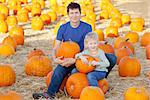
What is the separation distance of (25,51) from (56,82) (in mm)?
2697

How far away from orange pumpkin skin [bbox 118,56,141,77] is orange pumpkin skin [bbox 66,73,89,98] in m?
1.00

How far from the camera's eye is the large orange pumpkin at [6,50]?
718 centimetres

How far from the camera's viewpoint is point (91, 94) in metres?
4.71

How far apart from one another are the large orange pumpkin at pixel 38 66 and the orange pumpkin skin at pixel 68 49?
1.90ft

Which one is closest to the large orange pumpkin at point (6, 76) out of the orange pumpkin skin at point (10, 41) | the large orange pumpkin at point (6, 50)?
the large orange pumpkin at point (6, 50)

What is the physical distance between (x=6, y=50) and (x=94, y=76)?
2.61 meters

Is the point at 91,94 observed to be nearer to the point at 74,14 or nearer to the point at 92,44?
the point at 92,44

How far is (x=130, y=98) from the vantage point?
15.9 feet

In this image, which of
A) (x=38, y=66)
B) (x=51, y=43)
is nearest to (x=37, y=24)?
(x=51, y=43)

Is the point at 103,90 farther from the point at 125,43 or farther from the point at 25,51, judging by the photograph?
the point at 25,51

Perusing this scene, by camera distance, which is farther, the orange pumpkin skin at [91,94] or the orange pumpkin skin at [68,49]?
the orange pumpkin skin at [68,49]

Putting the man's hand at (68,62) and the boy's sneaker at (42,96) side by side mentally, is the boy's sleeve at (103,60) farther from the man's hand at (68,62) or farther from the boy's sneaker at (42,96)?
the boy's sneaker at (42,96)

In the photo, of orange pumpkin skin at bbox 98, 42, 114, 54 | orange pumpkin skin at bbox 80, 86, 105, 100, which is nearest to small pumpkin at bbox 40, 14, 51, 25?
orange pumpkin skin at bbox 98, 42, 114, 54

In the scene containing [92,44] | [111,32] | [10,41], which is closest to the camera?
[92,44]
